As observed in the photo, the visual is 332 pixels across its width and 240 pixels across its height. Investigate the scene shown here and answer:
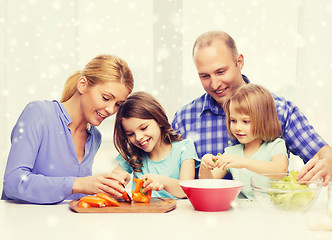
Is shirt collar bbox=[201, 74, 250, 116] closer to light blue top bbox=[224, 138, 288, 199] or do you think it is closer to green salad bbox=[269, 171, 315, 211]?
light blue top bbox=[224, 138, 288, 199]

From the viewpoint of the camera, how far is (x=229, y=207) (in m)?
1.17

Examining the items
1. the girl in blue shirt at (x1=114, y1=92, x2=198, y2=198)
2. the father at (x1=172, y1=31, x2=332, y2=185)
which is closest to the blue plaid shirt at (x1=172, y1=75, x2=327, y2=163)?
the father at (x1=172, y1=31, x2=332, y2=185)

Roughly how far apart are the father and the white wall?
0.60m

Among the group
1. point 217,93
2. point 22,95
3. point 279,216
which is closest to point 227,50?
point 217,93

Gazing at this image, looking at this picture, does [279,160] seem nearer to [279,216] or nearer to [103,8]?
[279,216]

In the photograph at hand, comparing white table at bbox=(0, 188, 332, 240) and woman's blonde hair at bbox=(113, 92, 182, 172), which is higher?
woman's blonde hair at bbox=(113, 92, 182, 172)

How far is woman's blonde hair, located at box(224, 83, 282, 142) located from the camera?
1.51 meters

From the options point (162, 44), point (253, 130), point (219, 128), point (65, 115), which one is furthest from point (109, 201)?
point (162, 44)

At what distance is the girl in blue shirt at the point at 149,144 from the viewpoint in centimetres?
157

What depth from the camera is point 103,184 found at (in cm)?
128

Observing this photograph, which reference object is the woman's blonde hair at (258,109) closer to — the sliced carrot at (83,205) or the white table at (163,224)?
the white table at (163,224)

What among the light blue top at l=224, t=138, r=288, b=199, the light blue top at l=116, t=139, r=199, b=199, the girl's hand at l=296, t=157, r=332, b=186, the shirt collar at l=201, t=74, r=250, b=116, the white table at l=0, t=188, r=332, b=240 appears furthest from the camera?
the shirt collar at l=201, t=74, r=250, b=116

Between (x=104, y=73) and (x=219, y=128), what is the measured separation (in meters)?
0.60

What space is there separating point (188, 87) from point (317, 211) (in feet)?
4.78
